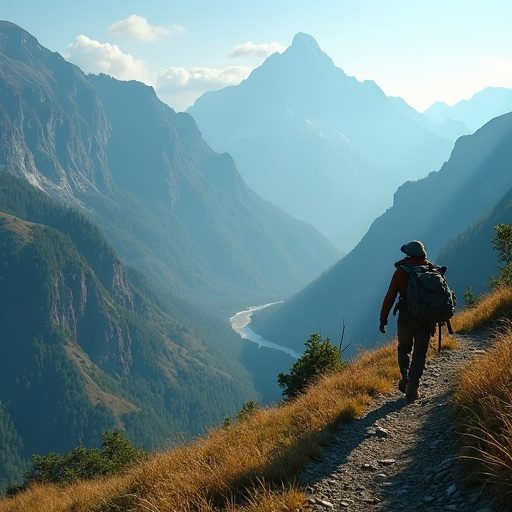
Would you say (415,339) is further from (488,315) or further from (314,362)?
(314,362)

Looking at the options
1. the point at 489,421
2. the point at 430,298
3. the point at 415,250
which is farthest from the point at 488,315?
the point at 489,421

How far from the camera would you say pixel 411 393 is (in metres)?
9.66

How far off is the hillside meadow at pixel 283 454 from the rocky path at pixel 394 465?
24 cm

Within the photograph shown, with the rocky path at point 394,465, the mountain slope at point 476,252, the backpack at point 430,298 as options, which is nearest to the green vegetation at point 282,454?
the rocky path at point 394,465

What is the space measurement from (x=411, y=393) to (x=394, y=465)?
9.02 ft

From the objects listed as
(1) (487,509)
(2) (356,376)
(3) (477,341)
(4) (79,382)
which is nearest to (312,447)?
(1) (487,509)

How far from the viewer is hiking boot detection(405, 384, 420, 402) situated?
9.62m

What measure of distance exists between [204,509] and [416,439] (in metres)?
3.69

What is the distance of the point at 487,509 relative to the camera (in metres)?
4.98

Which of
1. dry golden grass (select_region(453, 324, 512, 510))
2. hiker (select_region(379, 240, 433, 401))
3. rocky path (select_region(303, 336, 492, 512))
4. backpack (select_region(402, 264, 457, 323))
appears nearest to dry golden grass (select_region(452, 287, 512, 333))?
rocky path (select_region(303, 336, 492, 512))

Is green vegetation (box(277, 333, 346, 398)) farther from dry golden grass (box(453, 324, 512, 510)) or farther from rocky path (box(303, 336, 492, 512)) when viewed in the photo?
dry golden grass (box(453, 324, 512, 510))

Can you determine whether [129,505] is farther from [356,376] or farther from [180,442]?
[356,376]

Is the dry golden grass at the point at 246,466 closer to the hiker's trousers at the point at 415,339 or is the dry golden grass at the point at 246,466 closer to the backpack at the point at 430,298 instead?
the hiker's trousers at the point at 415,339

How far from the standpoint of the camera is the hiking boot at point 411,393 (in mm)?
9617
